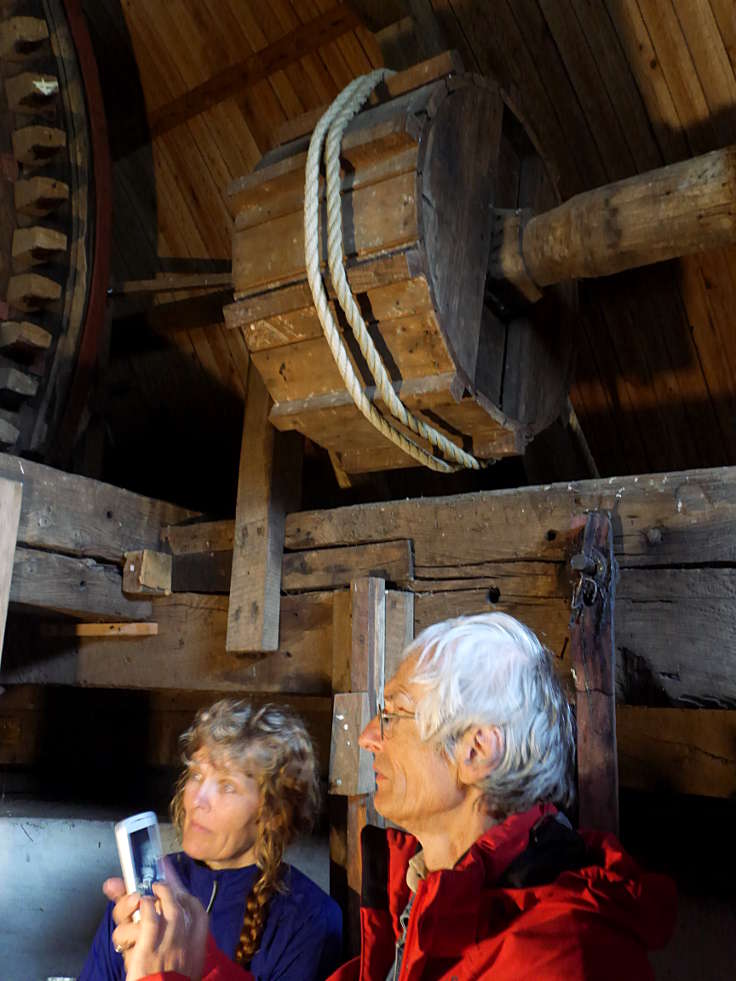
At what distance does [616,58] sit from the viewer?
7.05ft

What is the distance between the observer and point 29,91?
8.07ft

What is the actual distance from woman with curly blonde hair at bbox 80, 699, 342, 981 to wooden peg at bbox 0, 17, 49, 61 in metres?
1.91

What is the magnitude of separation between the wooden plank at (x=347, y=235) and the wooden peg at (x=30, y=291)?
0.85 m

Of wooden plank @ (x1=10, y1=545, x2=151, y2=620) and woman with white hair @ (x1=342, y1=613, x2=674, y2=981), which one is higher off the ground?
wooden plank @ (x1=10, y1=545, x2=151, y2=620)

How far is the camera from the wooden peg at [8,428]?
7.28ft

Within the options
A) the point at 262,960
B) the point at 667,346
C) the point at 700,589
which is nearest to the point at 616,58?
the point at 667,346

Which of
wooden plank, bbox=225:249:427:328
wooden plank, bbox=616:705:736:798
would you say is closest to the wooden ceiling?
wooden plank, bbox=225:249:427:328

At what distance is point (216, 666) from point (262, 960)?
0.66 m

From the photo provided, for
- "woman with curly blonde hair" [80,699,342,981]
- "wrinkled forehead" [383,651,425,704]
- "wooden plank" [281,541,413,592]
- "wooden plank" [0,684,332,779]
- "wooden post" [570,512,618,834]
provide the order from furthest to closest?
1. "wooden plank" [0,684,332,779]
2. "wooden plank" [281,541,413,592]
3. "woman with curly blonde hair" [80,699,342,981]
4. "wooden post" [570,512,618,834]
5. "wrinkled forehead" [383,651,425,704]

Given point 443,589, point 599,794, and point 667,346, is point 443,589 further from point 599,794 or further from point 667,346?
point 667,346

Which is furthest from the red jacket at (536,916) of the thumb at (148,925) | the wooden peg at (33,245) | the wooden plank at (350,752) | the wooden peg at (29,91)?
the wooden peg at (29,91)

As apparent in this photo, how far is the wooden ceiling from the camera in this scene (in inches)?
83.4

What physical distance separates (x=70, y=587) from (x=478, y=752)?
1166mm

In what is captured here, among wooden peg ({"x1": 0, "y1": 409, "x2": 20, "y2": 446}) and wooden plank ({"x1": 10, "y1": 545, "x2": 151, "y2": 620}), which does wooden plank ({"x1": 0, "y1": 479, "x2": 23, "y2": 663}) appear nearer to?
wooden plank ({"x1": 10, "y1": 545, "x2": 151, "y2": 620})
